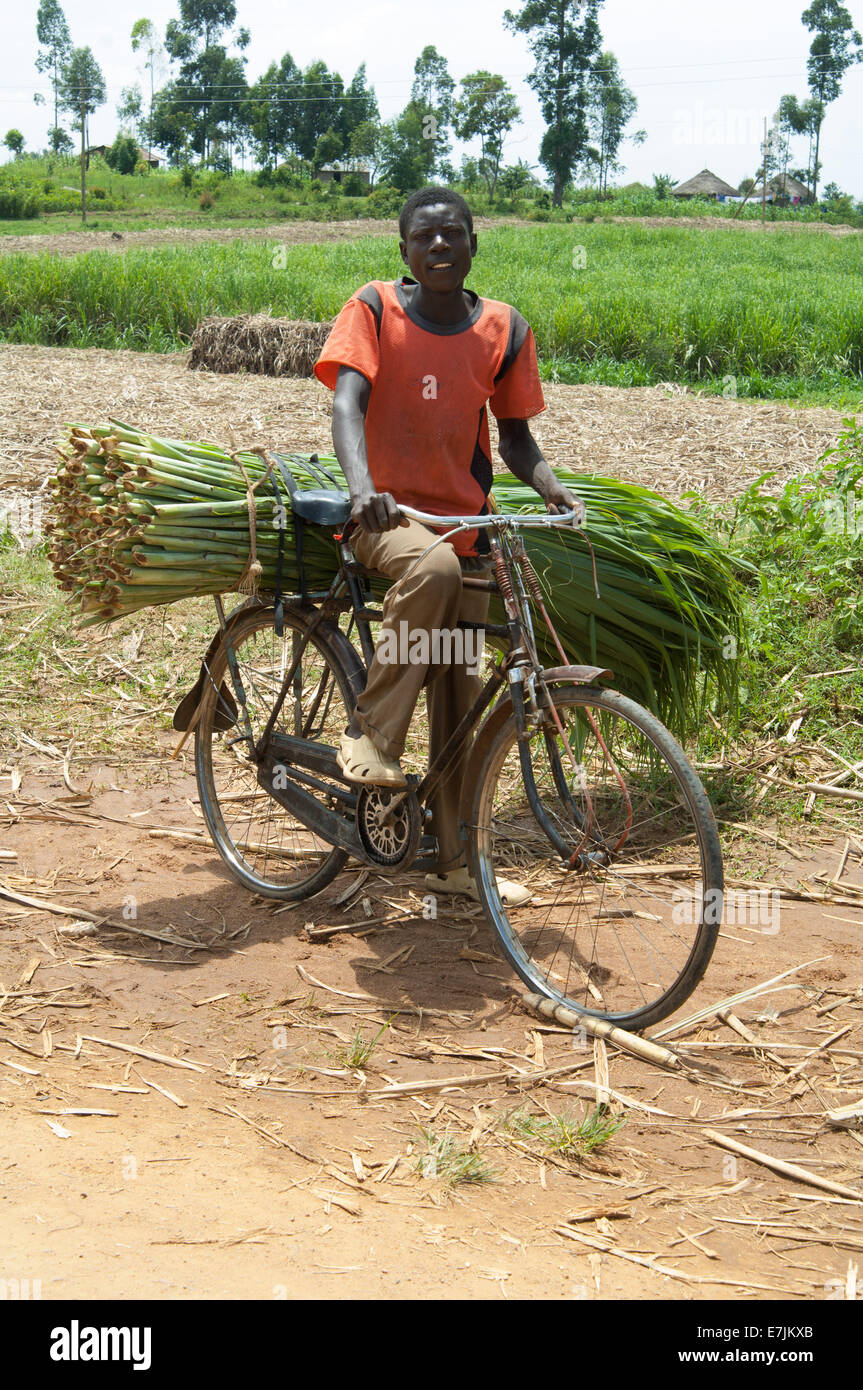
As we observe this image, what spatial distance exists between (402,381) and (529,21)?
78.1 meters

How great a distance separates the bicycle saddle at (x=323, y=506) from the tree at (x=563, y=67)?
67.3 metres

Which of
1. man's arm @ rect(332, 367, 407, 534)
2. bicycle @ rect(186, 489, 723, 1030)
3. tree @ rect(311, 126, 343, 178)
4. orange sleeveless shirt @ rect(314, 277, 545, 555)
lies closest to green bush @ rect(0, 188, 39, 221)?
tree @ rect(311, 126, 343, 178)

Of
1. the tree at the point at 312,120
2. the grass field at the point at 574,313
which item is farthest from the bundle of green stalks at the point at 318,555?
the tree at the point at 312,120

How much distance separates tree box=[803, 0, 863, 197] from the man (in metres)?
96.8

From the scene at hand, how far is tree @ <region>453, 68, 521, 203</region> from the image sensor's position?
188 ft

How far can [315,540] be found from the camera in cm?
378

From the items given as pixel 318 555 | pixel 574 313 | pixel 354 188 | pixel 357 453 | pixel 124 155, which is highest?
pixel 124 155

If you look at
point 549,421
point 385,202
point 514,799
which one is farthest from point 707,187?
point 514,799

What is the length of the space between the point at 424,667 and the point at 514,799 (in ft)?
5.02

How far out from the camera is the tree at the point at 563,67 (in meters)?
65.6

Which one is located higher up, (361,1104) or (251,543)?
(251,543)

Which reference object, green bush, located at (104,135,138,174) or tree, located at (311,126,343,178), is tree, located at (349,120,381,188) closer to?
tree, located at (311,126,343,178)

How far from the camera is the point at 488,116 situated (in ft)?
189

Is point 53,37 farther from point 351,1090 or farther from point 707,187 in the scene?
point 351,1090
